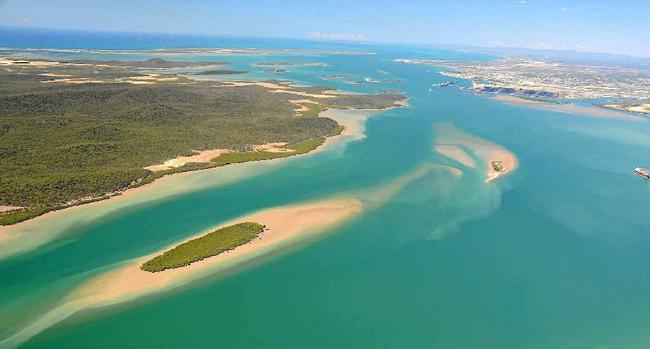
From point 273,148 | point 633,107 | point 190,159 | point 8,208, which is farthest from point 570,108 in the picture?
point 8,208

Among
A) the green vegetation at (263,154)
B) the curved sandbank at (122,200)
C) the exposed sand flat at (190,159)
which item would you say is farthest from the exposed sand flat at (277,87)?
the exposed sand flat at (190,159)

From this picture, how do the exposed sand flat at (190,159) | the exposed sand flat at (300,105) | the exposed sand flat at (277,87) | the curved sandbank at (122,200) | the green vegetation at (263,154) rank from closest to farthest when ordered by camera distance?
the curved sandbank at (122,200) < the exposed sand flat at (190,159) < the green vegetation at (263,154) < the exposed sand flat at (300,105) < the exposed sand flat at (277,87)

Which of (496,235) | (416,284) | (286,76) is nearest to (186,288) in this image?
(416,284)

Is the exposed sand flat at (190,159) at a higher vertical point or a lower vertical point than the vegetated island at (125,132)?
lower

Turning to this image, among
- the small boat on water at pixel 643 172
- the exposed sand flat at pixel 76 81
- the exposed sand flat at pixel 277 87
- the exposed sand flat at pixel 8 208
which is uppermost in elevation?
the exposed sand flat at pixel 76 81

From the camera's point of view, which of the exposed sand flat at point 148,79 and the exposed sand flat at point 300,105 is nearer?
the exposed sand flat at point 300,105

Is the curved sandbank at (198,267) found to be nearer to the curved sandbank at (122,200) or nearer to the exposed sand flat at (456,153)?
the curved sandbank at (122,200)

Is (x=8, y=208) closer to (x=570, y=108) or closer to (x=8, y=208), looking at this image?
(x=8, y=208)

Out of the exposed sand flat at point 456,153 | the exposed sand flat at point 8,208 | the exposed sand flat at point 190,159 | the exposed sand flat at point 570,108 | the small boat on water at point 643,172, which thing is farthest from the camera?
the exposed sand flat at point 570,108
